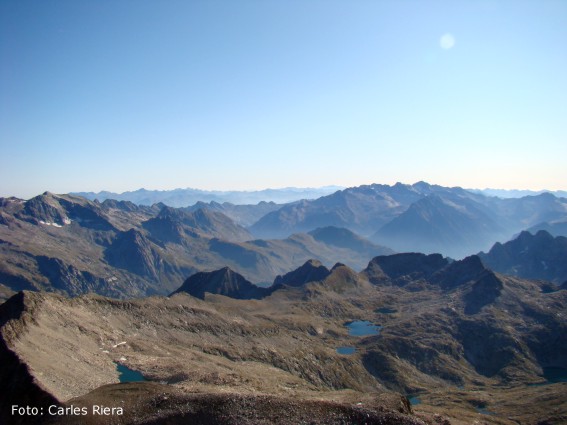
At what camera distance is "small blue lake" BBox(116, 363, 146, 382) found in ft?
305

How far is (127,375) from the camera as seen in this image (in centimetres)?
9575

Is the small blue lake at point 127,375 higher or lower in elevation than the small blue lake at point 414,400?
higher

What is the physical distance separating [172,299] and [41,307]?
8295 cm

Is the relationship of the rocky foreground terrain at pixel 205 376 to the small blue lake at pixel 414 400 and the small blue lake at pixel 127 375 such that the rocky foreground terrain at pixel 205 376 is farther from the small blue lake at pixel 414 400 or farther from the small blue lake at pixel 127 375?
the small blue lake at pixel 127 375

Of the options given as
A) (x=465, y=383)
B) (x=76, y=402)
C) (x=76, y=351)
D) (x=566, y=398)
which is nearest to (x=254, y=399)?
(x=76, y=402)

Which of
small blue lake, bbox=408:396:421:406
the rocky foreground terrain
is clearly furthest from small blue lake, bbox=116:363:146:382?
small blue lake, bbox=408:396:421:406

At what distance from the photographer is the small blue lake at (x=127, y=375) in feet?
305

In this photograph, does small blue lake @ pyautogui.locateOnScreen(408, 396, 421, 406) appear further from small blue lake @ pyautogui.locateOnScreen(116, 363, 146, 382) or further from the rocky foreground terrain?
small blue lake @ pyautogui.locateOnScreen(116, 363, 146, 382)

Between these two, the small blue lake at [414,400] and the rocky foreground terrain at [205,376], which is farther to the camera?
the small blue lake at [414,400]

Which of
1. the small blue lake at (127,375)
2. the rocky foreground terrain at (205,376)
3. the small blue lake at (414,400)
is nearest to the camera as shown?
the rocky foreground terrain at (205,376)

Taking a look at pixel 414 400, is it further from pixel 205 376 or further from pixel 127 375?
pixel 127 375

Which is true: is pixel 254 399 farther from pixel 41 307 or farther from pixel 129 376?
pixel 41 307

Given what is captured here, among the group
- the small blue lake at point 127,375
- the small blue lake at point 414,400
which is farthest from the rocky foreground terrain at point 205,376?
the small blue lake at point 127,375

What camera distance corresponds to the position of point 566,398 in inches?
6088
